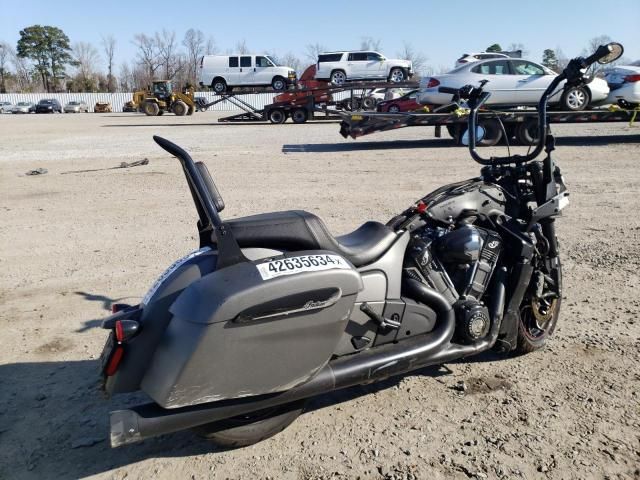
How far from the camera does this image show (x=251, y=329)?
90.4 inches

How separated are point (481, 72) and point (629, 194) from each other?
913 centimetres

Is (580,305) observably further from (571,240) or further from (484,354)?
(571,240)

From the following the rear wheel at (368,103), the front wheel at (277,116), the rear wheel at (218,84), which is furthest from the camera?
the rear wheel at (218,84)

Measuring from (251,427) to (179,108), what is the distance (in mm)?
37772

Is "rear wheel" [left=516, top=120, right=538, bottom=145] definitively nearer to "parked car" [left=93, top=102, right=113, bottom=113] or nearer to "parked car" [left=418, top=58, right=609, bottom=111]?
"parked car" [left=418, top=58, right=609, bottom=111]

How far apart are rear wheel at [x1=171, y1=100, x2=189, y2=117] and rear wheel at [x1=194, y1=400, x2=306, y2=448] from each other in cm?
3764

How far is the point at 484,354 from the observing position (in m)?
3.86

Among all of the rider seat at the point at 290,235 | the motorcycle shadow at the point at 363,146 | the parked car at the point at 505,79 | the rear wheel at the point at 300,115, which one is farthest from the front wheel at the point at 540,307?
the rear wheel at the point at 300,115

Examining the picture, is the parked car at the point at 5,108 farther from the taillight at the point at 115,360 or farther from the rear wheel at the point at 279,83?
the taillight at the point at 115,360

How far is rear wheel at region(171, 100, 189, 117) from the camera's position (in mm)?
38156

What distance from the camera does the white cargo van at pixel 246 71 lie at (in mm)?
35763

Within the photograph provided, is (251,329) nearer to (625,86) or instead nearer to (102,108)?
(625,86)

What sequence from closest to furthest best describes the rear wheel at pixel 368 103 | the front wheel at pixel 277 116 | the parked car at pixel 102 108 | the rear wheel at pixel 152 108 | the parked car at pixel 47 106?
the front wheel at pixel 277 116, the rear wheel at pixel 368 103, the rear wheel at pixel 152 108, the parked car at pixel 47 106, the parked car at pixel 102 108

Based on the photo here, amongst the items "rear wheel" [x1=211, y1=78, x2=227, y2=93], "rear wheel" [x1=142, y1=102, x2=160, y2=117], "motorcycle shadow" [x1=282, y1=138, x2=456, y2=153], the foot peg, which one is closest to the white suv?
"rear wheel" [x1=211, y1=78, x2=227, y2=93]
